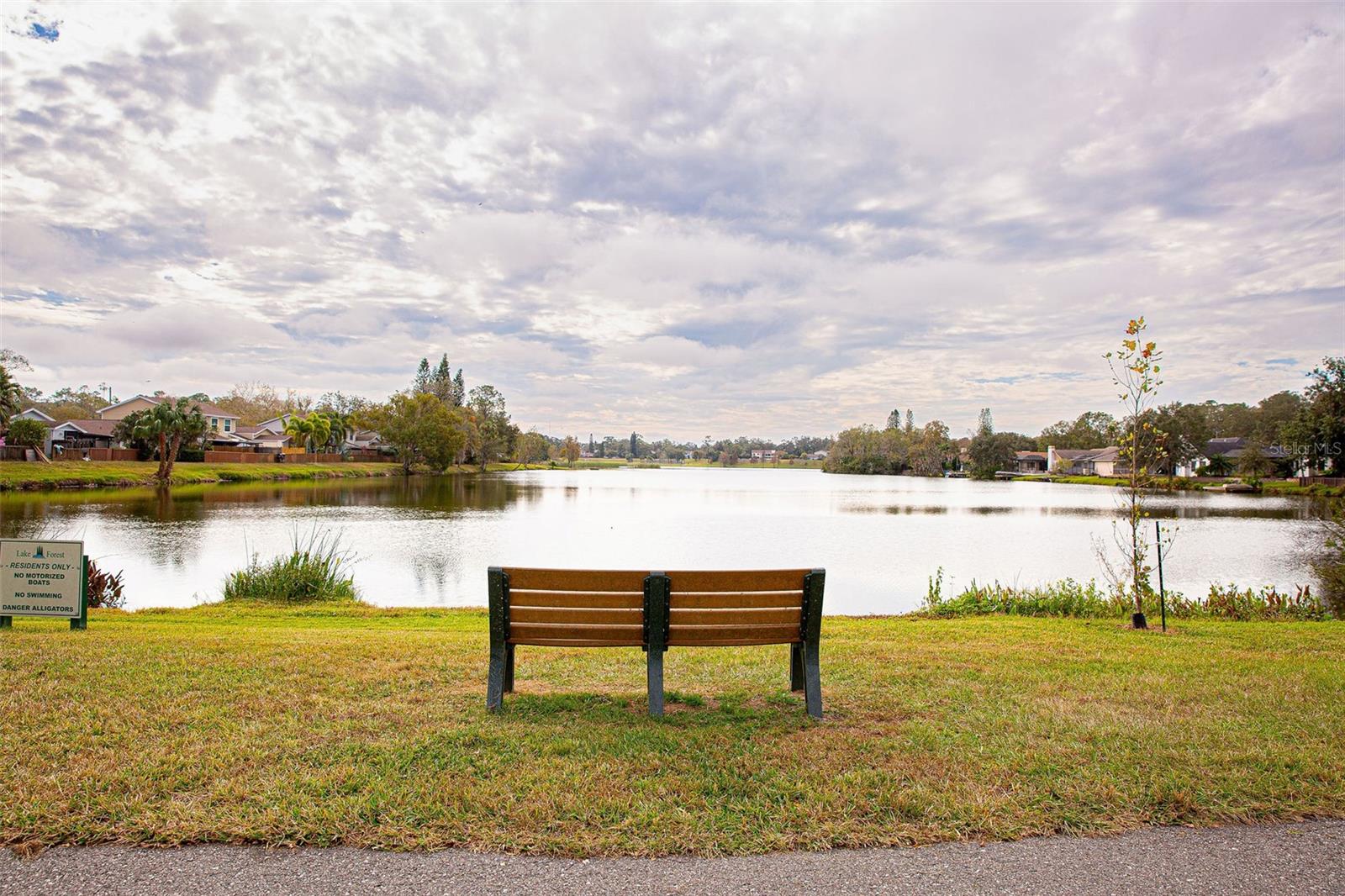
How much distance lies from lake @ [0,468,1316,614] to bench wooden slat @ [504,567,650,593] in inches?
377

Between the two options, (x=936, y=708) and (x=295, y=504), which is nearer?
(x=936, y=708)

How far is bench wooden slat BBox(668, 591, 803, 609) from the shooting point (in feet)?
15.9

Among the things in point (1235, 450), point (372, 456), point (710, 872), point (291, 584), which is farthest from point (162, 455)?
point (1235, 450)

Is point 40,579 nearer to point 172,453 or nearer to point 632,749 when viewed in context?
point 632,749

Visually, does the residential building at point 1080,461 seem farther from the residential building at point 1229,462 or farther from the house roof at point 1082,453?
the residential building at point 1229,462

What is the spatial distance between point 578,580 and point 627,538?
21596 millimetres

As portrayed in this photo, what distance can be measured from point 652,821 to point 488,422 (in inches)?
4191

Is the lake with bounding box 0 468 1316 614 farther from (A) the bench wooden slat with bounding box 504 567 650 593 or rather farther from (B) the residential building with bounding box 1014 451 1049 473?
(B) the residential building with bounding box 1014 451 1049 473

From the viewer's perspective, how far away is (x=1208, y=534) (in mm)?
27703

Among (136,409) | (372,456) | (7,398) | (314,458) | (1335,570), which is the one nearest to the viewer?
(1335,570)

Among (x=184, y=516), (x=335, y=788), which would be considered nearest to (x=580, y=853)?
(x=335, y=788)

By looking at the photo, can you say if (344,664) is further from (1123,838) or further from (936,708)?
(1123,838)

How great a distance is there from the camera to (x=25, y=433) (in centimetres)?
5344
